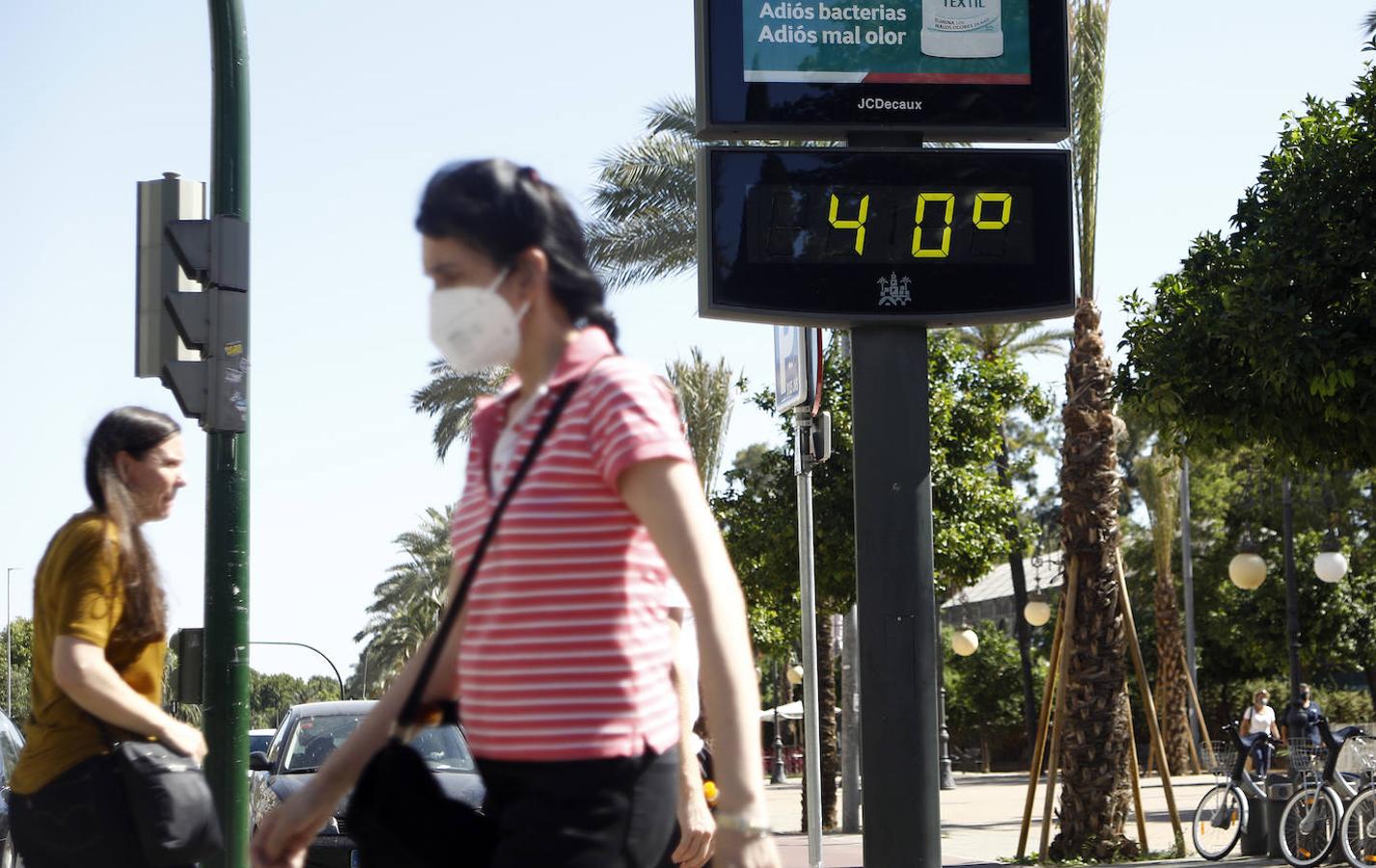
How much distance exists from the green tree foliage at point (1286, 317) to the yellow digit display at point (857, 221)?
507cm

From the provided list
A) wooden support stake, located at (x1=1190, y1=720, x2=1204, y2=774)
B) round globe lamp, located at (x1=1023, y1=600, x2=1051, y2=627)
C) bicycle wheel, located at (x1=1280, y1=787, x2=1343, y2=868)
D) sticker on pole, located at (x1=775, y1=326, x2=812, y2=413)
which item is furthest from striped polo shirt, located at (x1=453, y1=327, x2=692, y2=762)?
wooden support stake, located at (x1=1190, y1=720, x2=1204, y2=774)

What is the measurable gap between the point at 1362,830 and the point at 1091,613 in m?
2.55

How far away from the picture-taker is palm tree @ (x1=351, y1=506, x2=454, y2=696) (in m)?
56.2

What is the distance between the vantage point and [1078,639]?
45.2 feet

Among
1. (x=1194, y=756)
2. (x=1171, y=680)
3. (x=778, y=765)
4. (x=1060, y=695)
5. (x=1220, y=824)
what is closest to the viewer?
(x=1060, y=695)

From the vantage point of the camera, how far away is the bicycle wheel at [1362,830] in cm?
1245

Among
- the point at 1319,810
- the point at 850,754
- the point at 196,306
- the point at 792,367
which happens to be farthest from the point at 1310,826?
the point at 196,306

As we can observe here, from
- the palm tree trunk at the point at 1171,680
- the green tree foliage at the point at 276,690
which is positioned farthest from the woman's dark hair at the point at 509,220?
the green tree foliage at the point at 276,690

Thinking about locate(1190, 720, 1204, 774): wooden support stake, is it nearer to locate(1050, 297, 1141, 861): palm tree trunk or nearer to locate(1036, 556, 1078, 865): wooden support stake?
locate(1050, 297, 1141, 861): palm tree trunk

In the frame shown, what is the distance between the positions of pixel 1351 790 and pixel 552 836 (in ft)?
Result: 39.6

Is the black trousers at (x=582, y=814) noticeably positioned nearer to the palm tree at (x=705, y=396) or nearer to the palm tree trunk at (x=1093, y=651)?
the palm tree trunk at (x=1093, y=651)

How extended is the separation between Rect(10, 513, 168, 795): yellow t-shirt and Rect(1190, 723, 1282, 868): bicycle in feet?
40.4

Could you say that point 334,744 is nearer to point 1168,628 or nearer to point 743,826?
point 743,826

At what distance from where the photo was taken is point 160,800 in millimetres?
3684
